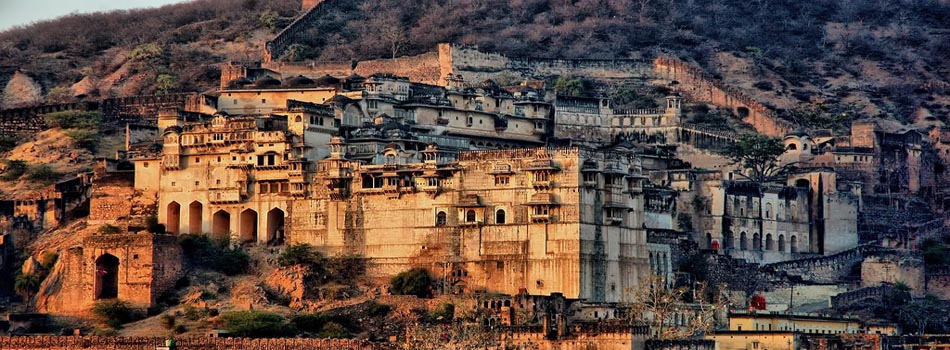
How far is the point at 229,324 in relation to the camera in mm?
77875

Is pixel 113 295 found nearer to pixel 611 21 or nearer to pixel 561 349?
pixel 561 349

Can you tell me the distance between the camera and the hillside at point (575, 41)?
11556cm

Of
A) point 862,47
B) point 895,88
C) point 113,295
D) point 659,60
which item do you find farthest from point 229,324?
point 862,47

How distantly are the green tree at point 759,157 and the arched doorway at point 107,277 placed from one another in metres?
28.6

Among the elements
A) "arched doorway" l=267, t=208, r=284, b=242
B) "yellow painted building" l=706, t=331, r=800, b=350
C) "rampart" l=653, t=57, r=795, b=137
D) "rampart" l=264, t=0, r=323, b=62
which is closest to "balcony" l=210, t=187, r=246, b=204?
"arched doorway" l=267, t=208, r=284, b=242

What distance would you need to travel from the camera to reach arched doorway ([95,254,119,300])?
83000 millimetres

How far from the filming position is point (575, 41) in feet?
401

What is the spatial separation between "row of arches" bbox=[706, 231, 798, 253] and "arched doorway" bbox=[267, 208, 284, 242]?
57.2 feet

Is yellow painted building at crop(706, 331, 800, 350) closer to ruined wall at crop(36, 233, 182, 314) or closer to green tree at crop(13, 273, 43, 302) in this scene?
ruined wall at crop(36, 233, 182, 314)

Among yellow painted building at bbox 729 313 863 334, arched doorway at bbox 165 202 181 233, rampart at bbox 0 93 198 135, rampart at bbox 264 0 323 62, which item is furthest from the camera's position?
rampart at bbox 264 0 323 62

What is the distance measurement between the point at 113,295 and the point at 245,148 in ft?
26.4

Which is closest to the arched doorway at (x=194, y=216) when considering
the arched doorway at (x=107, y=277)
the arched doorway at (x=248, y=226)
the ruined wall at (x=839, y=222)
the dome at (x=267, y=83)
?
the arched doorway at (x=248, y=226)

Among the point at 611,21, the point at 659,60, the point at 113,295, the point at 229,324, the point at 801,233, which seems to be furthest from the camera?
the point at 611,21

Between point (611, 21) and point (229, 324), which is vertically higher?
point (611, 21)
